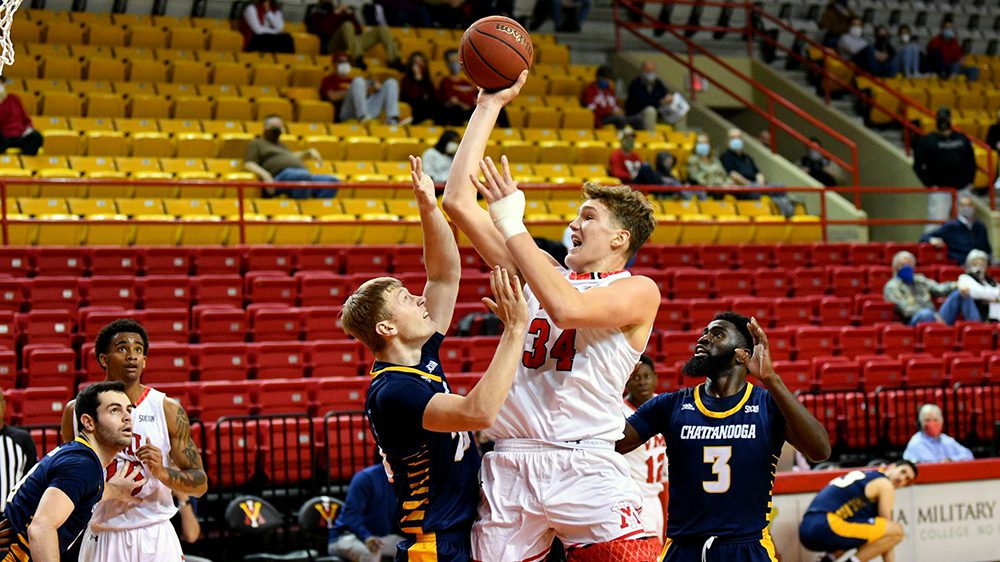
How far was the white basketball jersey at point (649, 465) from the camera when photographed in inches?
298

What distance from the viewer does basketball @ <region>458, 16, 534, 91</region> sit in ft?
15.3

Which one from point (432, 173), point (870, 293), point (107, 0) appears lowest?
point (870, 293)

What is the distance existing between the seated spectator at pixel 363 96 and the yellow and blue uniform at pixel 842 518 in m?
9.50

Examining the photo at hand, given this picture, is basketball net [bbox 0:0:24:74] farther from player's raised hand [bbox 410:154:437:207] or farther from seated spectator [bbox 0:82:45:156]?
seated spectator [bbox 0:82:45:156]

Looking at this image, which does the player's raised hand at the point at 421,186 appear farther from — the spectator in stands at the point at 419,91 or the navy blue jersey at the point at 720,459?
the spectator in stands at the point at 419,91

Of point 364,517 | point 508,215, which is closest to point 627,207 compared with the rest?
point 508,215

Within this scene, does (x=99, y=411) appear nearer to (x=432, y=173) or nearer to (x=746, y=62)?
(x=432, y=173)

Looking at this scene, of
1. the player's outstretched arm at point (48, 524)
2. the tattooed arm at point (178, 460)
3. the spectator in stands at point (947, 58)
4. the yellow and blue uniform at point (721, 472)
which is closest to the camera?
the player's outstretched arm at point (48, 524)

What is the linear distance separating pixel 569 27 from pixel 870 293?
8.12 meters

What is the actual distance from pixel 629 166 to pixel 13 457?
10151 mm

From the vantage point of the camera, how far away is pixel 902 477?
29.3 ft

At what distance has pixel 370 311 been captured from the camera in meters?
4.40

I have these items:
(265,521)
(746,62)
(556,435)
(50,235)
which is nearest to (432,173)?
(50,235)

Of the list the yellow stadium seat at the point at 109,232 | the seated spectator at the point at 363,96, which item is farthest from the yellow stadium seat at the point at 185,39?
the yellow stadium seat at the point at 109,232
